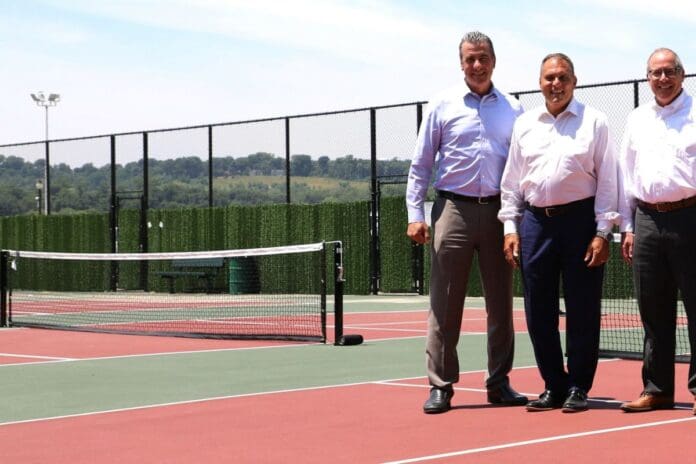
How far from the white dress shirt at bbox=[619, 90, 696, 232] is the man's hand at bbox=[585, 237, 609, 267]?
0.20m

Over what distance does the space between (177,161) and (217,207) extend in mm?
2803

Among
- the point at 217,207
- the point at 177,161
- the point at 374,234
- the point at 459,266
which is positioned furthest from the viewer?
the point at 177,161

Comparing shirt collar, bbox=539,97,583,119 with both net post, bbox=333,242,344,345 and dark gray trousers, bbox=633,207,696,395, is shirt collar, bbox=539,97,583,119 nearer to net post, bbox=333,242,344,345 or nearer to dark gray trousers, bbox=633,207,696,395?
dark gray trousers, bbox=633,207,696,395

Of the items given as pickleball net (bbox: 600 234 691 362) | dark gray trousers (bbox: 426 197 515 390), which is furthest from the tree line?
dark gray trousers (bbox: 426 197 515 390)

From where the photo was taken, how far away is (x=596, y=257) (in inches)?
291

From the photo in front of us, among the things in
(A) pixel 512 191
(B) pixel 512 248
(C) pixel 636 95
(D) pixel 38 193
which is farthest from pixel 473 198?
(D) pixel 38 193

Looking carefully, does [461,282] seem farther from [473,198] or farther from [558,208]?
[558,208]

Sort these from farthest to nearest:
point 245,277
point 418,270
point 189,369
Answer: point 245,277 < point 418,270 < point 189,369

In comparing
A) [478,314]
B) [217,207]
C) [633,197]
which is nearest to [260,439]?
[633,197]

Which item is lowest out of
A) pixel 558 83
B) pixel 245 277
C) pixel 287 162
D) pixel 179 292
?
pixel 179 292

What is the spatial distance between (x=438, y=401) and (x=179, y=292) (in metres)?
23.3

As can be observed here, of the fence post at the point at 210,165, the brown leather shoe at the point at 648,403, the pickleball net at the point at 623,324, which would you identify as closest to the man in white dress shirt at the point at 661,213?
the brown leather shoe at the point at 648,403

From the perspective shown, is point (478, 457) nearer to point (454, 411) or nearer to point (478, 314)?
point (454, 411)

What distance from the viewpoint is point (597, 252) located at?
7.39 metres
